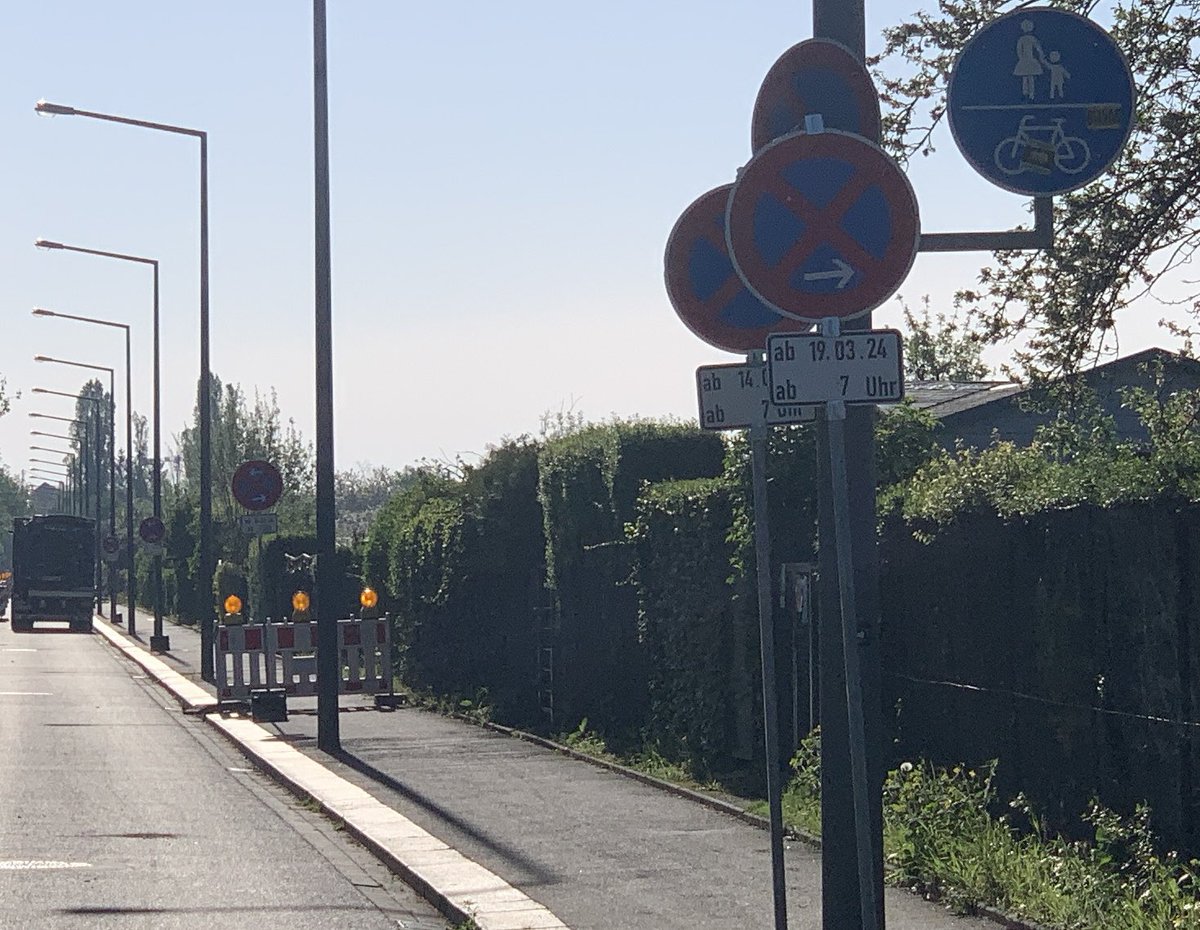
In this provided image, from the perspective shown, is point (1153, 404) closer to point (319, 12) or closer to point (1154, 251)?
point (1154, 251)

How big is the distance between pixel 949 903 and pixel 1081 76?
4.05 m

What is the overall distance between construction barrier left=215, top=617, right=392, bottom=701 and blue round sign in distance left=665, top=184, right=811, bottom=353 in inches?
554

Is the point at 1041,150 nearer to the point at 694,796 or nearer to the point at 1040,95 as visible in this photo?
the point at 1040,95

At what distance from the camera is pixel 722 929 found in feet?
28.1

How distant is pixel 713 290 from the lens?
743 centimetres

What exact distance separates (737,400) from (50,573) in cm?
5538

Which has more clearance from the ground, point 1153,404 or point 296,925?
point 1153,404

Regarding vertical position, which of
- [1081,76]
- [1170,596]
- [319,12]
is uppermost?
[319,12]

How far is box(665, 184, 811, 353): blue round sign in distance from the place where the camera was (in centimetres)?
738

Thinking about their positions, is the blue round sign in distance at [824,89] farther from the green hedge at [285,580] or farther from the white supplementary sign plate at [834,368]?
the green hedge at [285,580]

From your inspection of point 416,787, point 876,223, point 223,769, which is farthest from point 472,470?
point 876,223

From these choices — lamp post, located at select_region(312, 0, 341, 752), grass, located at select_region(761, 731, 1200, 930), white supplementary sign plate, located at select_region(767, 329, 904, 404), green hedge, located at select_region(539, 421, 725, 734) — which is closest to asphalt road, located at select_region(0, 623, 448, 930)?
lamp post, located at select_region(312, 0, 341, 752)

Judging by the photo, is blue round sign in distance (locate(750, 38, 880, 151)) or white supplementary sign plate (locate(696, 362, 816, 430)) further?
white supplementary sign plate (locate(696, 362, 816, 430))

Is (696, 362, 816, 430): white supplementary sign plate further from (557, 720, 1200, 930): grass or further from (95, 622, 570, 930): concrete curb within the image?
(95, 622, 570, 930): concrete curb
